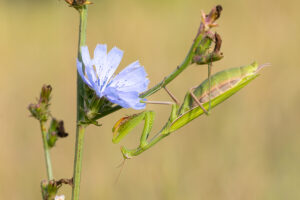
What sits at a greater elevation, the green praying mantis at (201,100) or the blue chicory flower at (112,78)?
the blue chicory flower at (112,78)

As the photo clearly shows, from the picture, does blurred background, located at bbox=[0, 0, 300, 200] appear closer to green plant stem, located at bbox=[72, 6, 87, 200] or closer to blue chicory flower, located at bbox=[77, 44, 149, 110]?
blue chicory flower, located at bbox=[77, 44, 149, 110]

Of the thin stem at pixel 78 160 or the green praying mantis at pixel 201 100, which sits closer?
the thin stem at pixel 78 160

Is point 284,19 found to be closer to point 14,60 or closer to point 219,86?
point 14,60

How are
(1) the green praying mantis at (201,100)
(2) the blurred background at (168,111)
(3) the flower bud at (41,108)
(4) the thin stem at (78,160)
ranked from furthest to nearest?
(2) the blurred background at (168,111) < (3) the flower bud at (41,108) < (1) the green praying mantis at (201,100) < (4) the thin stem at (78,160)

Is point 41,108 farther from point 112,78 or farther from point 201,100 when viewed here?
point 201,100

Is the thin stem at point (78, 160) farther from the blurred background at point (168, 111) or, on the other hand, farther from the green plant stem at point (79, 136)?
the blurred background at point (168, 111)

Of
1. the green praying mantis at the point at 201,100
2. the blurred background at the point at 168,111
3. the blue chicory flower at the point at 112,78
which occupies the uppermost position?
the blue chicory flower at the point at 112,78

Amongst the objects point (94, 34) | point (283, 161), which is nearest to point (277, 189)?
point (283, 161)

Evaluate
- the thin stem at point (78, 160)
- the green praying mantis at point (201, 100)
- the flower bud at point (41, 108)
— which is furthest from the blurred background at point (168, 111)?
the thin stem at point (78, 160)

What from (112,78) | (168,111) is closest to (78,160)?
(112,78)

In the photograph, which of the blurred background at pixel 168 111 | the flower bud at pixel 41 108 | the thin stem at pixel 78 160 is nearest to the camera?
the thin stem at pixel 78 160
